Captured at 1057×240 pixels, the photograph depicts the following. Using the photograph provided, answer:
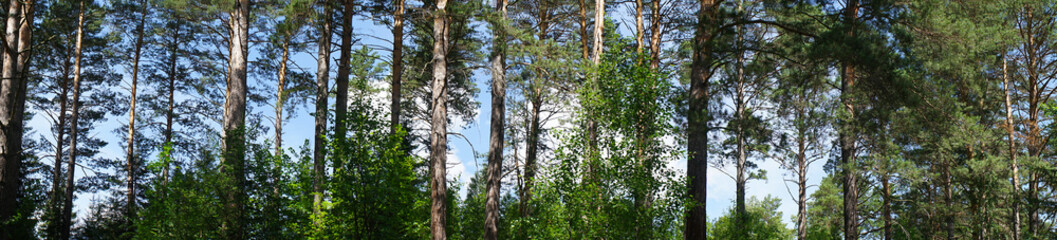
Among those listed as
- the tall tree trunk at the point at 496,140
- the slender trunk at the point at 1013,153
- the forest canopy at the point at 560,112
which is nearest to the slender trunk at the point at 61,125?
the forest canopy at the point at 560,112

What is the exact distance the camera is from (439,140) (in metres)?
10.6

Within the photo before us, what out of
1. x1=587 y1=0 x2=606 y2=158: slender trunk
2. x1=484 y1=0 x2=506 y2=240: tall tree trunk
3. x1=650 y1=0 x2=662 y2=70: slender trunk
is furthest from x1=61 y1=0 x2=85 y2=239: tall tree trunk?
x1=650 y1=0 x2=662 y2=70: slender trunk

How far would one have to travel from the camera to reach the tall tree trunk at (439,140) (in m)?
10.4

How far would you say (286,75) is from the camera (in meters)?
21.8

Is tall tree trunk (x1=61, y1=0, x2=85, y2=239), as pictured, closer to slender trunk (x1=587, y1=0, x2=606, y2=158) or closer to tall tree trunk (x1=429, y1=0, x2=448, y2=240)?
tall tree trunk (x1=429, y1=0, x2=448, y2=240)

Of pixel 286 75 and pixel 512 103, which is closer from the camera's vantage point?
pixel 512 103

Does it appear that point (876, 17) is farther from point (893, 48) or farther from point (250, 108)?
point (250, 108)

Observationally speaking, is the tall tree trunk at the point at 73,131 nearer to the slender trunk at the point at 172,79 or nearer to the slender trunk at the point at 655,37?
the slender trunk at the point at 172,79

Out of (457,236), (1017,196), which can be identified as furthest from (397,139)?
(1017,196)

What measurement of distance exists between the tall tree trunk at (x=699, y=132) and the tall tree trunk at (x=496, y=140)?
3263 mm

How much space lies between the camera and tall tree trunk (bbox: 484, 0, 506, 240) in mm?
11961

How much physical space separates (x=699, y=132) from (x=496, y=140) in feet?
Result: 11.9

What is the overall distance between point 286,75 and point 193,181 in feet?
42.7

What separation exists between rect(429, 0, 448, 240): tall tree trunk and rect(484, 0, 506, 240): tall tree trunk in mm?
1311
